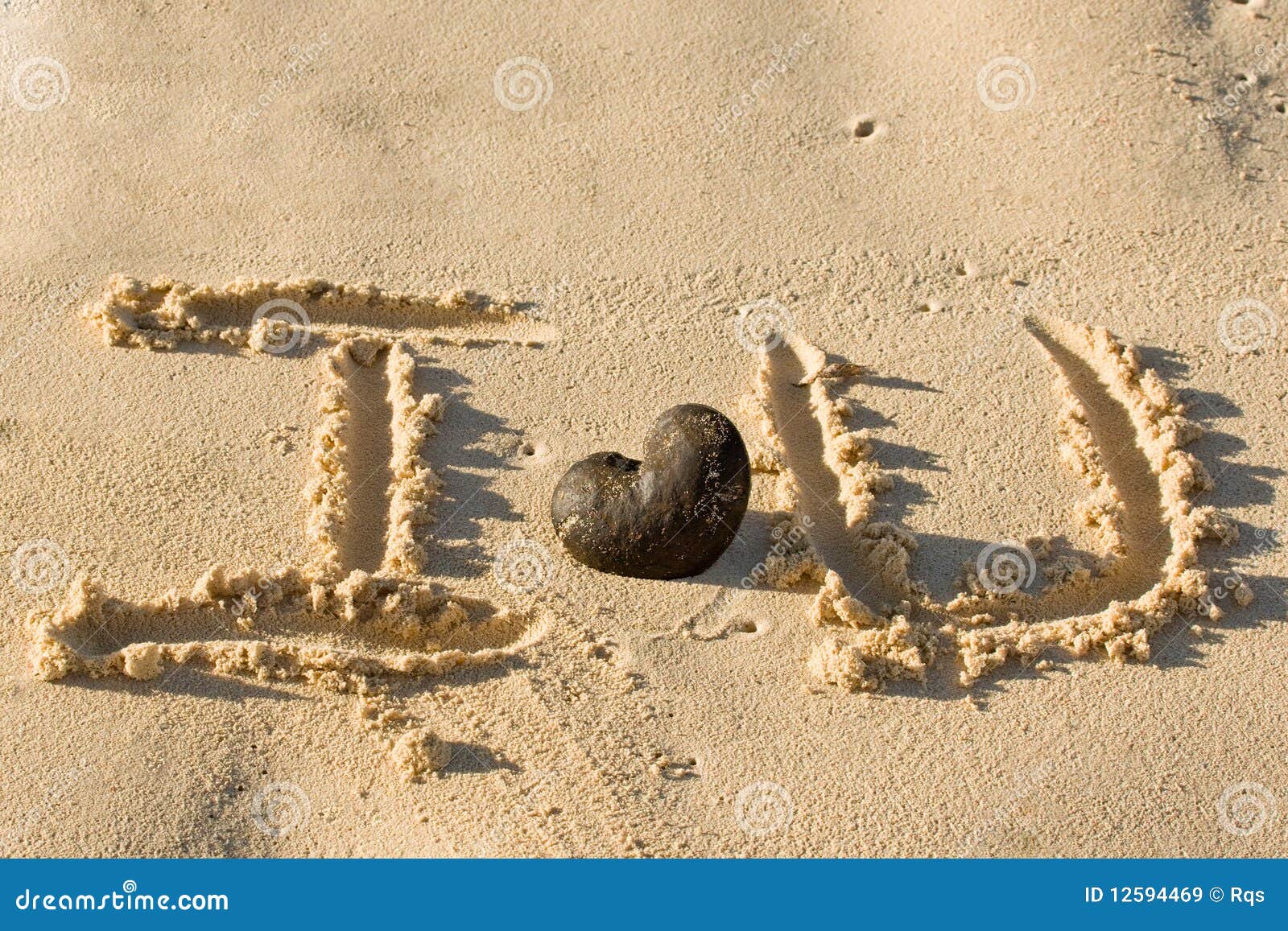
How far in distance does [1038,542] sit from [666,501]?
126 cm

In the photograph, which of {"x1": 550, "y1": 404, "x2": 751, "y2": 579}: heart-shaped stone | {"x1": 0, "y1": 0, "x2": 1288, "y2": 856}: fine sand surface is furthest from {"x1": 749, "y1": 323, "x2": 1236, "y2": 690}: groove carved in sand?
{"x1": 550, "y1": 404, "x2": 751, "y2": 579}: heart-shaped stone

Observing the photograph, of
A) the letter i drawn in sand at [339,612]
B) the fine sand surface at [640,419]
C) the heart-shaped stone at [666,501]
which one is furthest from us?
the heart-shaped stone at [666,501]

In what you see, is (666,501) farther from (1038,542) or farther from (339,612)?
(1038,542)

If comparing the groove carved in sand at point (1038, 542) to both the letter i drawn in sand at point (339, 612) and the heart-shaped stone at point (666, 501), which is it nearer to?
the heart-shaped stone at point (666, 501)

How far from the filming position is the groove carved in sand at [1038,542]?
4043 millimetres

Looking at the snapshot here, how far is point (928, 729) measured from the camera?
3896 millimetres

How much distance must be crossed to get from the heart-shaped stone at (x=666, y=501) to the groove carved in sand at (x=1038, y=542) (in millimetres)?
308

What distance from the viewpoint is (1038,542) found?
4.31 m

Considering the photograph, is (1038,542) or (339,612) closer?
(339,612)

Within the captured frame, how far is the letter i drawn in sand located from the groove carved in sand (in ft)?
3.17

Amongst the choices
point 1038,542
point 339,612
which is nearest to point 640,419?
point 339,612

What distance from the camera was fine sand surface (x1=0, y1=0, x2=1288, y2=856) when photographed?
149 inches

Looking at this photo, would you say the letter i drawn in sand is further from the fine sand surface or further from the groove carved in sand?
the groove carved in sand

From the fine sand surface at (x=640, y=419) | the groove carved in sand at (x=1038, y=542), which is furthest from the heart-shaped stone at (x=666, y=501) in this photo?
the groove carved in sand at (x=1038, y=542)
